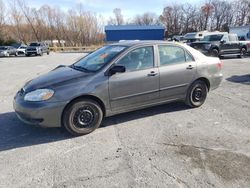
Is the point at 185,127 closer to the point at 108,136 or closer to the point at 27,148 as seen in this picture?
the point at 108,136

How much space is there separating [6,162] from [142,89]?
2.64 metres

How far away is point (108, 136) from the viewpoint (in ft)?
13.8

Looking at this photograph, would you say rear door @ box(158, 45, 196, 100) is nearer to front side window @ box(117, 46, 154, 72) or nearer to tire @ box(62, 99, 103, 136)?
front side window @ box(117, 46, 154, 72)

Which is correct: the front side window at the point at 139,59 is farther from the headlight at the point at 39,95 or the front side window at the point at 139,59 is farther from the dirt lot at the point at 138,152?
the headlight at the point at 39,95

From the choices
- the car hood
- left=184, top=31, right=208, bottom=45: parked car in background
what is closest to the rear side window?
the car hood

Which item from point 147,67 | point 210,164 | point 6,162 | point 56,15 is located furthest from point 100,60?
point 56,15

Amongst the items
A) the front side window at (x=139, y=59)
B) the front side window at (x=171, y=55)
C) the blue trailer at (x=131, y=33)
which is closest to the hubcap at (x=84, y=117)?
the front side window at (x=139, y=59)

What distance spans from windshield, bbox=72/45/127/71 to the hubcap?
2.57 ft

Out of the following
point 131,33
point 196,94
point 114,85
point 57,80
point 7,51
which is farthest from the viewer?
point 131,33

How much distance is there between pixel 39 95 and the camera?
3.97m

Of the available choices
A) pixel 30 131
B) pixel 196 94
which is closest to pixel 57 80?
pixel 30 131

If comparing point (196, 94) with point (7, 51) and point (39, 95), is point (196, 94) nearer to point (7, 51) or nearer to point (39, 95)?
point (39, 95)

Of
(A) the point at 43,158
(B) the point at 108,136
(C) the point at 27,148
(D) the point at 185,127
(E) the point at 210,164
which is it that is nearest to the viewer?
(E) the point at 210,164

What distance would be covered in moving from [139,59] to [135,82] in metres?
0.48
